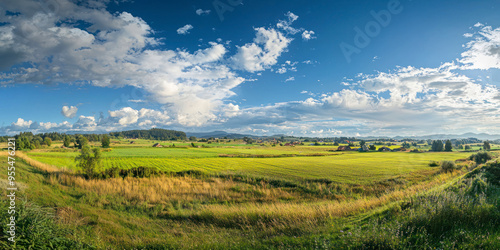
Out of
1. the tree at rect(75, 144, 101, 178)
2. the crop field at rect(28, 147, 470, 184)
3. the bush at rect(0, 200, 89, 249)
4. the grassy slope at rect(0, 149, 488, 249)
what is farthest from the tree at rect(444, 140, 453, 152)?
the bush at rect(0, 200, 89, 249)

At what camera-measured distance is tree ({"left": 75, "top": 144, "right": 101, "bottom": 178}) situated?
93.3 feet

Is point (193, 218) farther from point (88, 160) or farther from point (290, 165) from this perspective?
point (290, 165)

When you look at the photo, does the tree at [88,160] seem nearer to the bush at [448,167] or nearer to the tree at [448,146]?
the bush at [448,167]

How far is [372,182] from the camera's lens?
1127 inches

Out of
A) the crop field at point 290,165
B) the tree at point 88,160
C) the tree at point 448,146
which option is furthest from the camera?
the tree at point 448,146

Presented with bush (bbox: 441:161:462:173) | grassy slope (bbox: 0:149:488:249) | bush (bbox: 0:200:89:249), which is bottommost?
bush (bbox: 441:161:462:173)

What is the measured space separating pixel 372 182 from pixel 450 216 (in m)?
23.8

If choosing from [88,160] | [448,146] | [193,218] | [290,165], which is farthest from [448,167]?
[448,146]

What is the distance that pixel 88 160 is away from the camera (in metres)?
28.9

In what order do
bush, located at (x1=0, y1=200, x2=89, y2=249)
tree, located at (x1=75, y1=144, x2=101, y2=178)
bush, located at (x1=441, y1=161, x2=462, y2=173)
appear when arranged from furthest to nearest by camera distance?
bush, located at (x1=441, y1=161, x2=462, y2=173) < tree, located at (x1=75, y1=144, x2=101, y2=178) < bush, located at (x1=0, y1=200, x2=89, y2=249)

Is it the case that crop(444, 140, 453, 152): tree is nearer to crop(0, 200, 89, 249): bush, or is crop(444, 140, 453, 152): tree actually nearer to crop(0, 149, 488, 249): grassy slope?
crop(0, 149, 488, 249): grassy slope

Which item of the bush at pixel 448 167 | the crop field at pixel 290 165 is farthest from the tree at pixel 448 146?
the bush at pixel 448 167

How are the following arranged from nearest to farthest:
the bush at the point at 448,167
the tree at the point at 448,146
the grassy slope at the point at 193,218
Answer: the grassy slope at the point at 193,218
the bush at the point at 448,167
the tree at the point at 448,146

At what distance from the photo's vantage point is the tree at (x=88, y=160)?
28.4 metres
